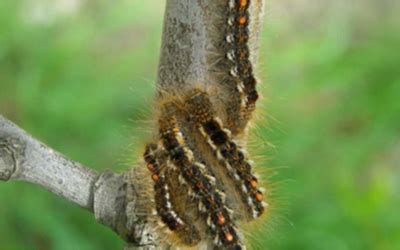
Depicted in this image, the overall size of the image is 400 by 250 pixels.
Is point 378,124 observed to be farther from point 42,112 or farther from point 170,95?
point 170,95

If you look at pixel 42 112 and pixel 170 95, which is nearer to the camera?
pixel 170 95

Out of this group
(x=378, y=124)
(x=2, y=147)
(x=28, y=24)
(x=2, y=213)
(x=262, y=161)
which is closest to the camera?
(x=2, y=147)

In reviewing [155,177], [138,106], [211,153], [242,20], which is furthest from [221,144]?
[138,106]

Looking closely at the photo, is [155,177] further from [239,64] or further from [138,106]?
[138,106]

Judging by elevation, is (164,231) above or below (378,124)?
above

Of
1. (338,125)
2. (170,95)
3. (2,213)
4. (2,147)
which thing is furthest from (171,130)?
(338,125)

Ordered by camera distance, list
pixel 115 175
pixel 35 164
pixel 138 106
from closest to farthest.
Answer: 1. pixel 35 164
2. pixel 115 175
3. pixel 138 106
